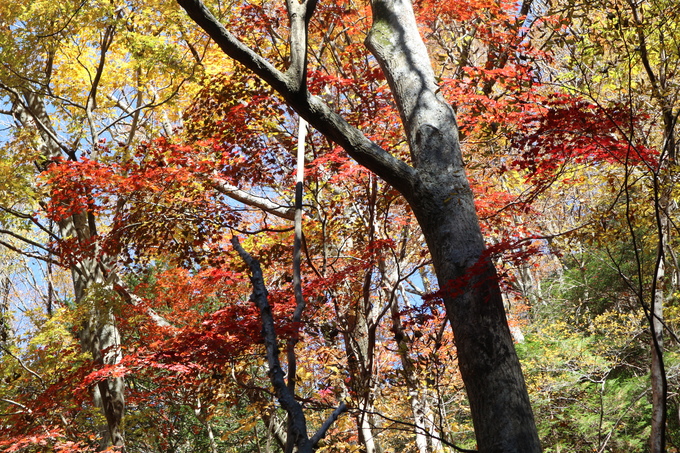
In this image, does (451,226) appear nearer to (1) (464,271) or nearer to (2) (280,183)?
(1) (464,271)

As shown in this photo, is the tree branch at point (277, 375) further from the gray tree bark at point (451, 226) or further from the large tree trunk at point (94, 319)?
the large tree trunk at point (94, 319)

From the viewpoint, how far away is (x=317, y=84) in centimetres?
623

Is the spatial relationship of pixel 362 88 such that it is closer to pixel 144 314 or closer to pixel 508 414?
pixel 508 414

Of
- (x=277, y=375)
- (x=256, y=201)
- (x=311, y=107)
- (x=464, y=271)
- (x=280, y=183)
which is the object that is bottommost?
(x=277, y=375)

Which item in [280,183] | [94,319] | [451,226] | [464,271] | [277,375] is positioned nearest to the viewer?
[277,375]

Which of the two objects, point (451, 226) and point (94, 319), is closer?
point (451, 226)

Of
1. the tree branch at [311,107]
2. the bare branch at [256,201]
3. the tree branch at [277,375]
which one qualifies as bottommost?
the tree branch at [277,375]

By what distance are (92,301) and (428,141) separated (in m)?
4.61

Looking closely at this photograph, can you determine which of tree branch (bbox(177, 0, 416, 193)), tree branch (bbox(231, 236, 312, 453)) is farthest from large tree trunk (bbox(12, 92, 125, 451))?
tree branch (bbox(231, 236, 312, 453))

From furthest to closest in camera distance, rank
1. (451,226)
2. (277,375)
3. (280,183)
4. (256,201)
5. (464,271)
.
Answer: (280,183) < (256,201) < (451,226) < (464,271) < (277,375)

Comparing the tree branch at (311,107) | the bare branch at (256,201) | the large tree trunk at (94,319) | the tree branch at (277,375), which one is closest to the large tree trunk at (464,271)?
the tree branch at (311,107)

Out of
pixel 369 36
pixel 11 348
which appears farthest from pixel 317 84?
pixel 11 348

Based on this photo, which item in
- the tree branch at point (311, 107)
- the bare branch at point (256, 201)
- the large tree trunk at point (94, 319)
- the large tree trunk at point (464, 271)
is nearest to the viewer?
the large tree trunk at point (464, 271)

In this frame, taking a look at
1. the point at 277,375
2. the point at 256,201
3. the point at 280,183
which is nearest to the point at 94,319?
the point at 256,201
